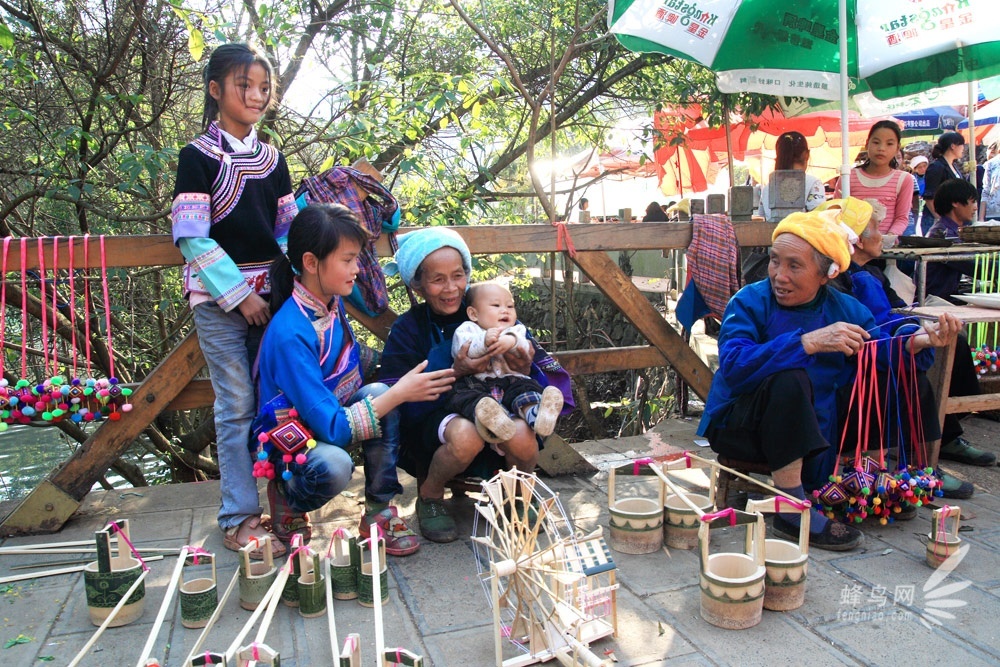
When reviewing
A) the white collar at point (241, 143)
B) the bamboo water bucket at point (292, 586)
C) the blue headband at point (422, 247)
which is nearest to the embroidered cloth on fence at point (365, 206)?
the blue headband at point (422, 247)

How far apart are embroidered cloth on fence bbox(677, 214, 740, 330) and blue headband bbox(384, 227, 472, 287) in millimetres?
1376

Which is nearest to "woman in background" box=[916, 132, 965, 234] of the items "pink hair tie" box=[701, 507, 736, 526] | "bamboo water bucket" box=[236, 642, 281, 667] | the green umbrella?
→ the green umbrella

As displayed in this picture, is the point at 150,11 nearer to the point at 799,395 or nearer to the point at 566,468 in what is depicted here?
the point at 566,468

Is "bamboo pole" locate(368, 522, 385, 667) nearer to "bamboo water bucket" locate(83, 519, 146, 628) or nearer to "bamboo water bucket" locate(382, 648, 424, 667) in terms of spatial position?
"bamboo water bucket" locate(382, 648, 424, 667)

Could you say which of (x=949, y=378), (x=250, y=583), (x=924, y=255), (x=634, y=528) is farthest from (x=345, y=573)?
(x=924, y=255)

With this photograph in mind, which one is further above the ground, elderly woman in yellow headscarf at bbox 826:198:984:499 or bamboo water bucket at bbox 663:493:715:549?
elderly woman in yellow headscarf at bbox 826:198:984:499

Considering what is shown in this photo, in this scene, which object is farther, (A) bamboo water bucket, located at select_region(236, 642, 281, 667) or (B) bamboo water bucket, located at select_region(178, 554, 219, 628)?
(B) bamboo water bucket, located at select_region(178, 554, 219, 628)

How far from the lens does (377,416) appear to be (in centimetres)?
264

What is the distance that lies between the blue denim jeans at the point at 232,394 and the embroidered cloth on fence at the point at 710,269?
2.14 metres

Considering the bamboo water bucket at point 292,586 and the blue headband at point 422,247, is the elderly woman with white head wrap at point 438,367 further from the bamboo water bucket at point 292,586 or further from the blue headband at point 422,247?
the bamboo water bucket at point 292,586

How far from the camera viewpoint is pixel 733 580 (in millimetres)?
2193

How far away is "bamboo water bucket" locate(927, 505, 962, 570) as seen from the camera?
103 inches

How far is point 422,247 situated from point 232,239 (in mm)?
694

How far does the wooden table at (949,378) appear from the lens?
3195 mm
